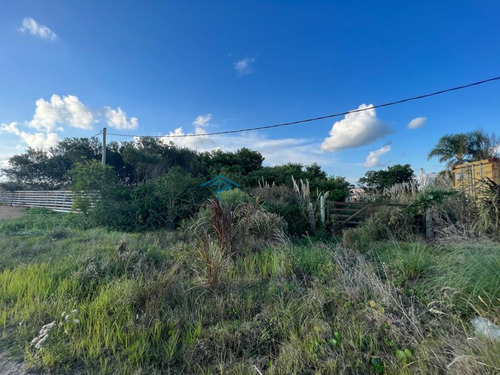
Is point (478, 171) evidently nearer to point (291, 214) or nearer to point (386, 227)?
point (386, 227)

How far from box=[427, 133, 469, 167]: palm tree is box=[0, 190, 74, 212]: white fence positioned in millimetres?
25301

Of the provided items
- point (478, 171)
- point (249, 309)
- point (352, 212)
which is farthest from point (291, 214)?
point (478, 171)

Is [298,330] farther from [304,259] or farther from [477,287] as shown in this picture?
[477,287]

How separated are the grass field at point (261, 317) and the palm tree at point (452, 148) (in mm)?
19271

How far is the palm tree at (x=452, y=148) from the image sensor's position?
661 inches

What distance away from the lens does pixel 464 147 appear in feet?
54.6

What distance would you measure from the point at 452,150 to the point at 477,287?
20820 millimetres

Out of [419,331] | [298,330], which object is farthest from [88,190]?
[419,331]

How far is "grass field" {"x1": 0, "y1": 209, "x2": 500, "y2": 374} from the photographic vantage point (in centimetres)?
164

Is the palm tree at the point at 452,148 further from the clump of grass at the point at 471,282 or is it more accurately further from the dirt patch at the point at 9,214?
the dirt patch at the point at 9,214

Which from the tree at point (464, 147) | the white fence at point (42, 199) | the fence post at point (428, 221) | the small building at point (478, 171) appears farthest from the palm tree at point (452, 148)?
the white fence at point (42, 199)

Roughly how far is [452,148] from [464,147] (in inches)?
27.0

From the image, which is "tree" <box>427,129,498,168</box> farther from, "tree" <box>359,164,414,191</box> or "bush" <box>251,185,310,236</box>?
"bush" <box>251,185,310,236</box>

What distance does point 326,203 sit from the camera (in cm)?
756
